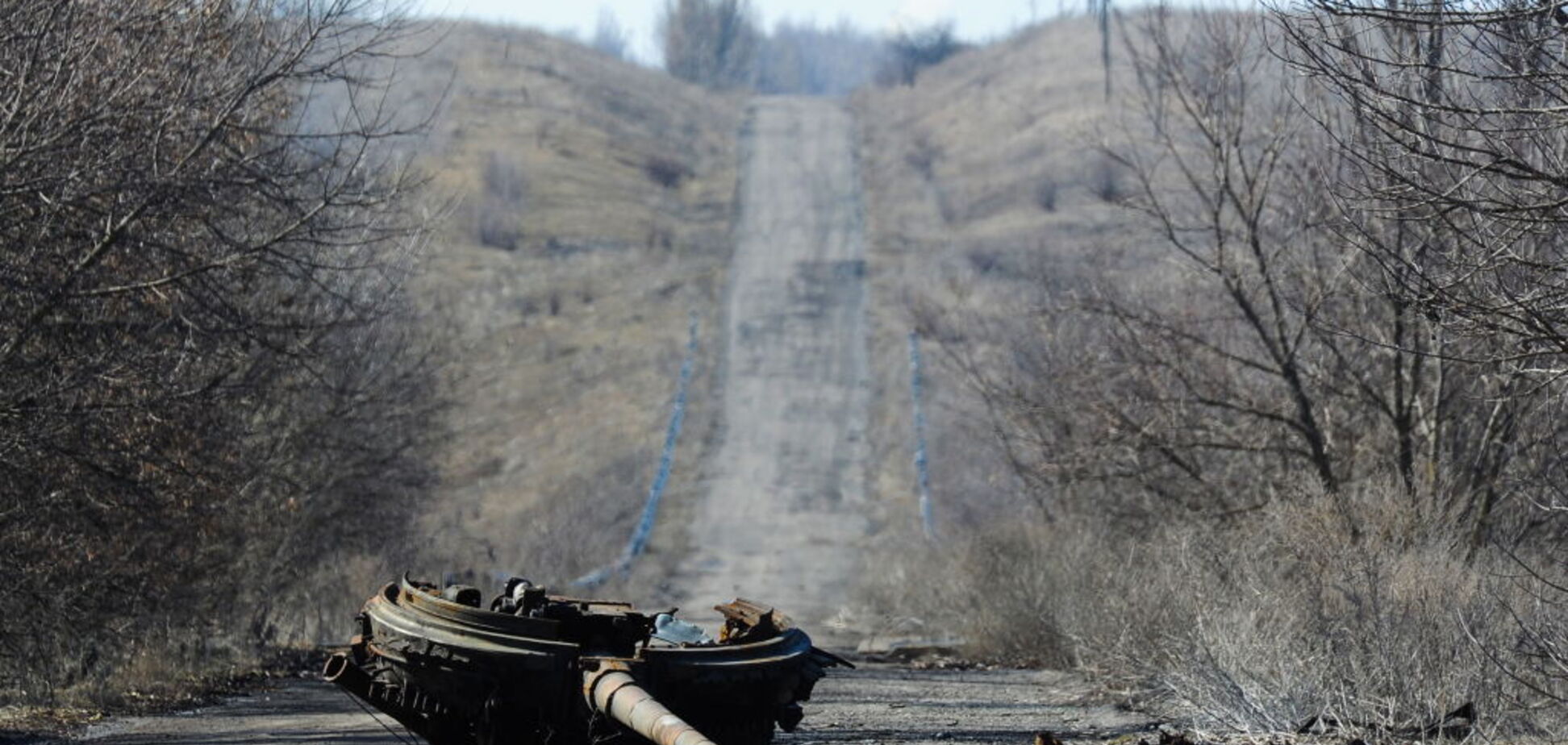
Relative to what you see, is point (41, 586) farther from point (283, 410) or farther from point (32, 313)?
point (283, 410)

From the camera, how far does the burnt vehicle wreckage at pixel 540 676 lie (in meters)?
8.01

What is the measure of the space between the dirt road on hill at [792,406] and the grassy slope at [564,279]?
1.14 meters

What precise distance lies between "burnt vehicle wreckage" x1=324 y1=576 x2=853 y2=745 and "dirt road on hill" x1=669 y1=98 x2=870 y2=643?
1441cm

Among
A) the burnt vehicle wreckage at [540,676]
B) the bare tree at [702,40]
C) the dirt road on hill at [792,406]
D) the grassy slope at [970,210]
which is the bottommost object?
the dirt road on hill at [792,406]

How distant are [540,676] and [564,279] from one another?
5112 cm

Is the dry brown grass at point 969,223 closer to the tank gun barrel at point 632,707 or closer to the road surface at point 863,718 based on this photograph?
the road surface at point 863,718

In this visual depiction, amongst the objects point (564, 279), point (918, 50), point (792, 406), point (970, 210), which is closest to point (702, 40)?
point (918, 50)

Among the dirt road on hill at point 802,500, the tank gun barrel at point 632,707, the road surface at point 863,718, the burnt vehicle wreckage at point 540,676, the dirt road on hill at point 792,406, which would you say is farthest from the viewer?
the dirt road on hill at point 792,406

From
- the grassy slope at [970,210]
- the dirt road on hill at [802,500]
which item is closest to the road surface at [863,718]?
the dirt road on hill at [802,500]

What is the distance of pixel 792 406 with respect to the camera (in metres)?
45.6

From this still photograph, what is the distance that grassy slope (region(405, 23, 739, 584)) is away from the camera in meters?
36.2

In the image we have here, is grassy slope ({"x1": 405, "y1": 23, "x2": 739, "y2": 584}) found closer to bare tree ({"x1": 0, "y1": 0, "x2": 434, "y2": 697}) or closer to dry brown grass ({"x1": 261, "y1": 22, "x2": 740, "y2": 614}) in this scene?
dry brown grass ({"x1": 261, "y1": 22, "x2": 740, "y2": 614})

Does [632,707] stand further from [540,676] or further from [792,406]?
[792,406]

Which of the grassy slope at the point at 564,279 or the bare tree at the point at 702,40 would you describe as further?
the bare tree at the point at 702,40
